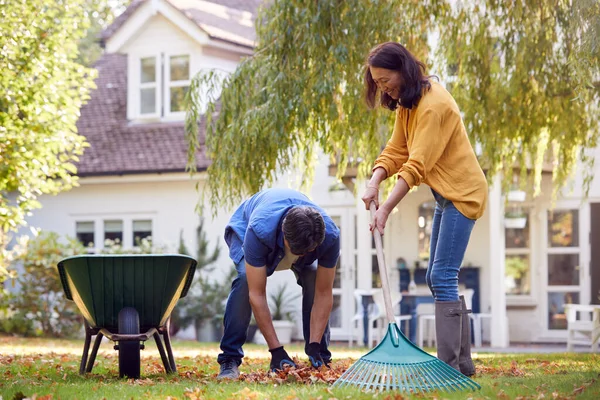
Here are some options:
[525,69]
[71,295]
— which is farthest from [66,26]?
[71,295]

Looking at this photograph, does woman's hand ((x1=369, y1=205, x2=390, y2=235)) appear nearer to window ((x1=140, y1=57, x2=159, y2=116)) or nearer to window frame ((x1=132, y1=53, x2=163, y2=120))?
window frame ((x1=132, y1=53, x2=163, y2=120))

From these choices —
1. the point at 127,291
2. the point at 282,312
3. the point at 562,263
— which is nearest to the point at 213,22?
the point at 282,312

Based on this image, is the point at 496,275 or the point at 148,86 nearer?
the point at 496,275

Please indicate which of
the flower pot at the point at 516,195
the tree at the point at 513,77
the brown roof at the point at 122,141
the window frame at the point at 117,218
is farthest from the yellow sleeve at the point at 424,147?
the window frame at the point at 117,218

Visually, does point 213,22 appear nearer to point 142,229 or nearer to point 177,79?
point 177,79

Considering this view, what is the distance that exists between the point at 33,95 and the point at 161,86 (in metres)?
6.44

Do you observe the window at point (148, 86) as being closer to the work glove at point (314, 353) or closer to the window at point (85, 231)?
the window at point (85, 231)

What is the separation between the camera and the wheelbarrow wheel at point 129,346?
5.78 m

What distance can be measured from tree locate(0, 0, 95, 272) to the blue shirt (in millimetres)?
6239

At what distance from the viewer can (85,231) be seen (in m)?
18.7

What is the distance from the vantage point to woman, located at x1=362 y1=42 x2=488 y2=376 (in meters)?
5.00

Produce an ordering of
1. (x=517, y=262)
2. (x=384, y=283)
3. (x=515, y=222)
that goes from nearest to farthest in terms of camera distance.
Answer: (x=384, y=283), (x=515, y=222), (x=517, y=262)

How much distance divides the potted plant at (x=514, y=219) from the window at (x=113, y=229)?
7.18 metres

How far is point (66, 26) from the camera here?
12.8 meters
